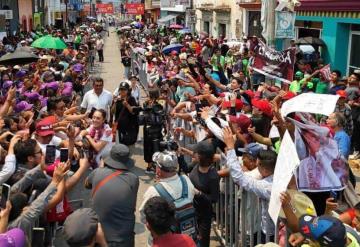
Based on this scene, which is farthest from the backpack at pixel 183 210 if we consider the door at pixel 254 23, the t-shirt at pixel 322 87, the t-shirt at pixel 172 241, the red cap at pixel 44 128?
the door at pixel 254 23

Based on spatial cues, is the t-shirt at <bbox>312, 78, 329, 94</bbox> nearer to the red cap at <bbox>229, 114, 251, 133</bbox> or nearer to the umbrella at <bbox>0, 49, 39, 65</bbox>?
the red cap at <bbox>229, 114, 251, 133</bbox>

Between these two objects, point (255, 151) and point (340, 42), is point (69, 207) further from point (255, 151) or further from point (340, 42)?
point (340, 42)

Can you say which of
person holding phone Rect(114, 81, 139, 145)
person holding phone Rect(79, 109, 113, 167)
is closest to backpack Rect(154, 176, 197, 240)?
person holding phone Rect(79, 109, 113, 167)

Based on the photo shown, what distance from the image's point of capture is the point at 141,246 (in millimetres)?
6113

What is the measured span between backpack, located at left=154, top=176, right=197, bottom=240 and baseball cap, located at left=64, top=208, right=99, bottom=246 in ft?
3.15

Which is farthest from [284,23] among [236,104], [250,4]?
[250,4]

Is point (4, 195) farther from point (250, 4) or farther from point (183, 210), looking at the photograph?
point (250, 4)

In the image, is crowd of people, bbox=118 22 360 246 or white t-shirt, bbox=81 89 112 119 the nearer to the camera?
crowd of people, bbox=118 22 360 246

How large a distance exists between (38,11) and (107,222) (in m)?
47.3

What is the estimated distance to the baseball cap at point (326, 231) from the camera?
3.08 m

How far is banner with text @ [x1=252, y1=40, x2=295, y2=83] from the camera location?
34.3 feet

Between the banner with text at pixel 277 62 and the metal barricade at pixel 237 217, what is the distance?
17.3ft

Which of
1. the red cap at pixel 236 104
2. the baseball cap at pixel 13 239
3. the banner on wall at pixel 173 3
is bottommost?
the baseball cap at pixel 13 239

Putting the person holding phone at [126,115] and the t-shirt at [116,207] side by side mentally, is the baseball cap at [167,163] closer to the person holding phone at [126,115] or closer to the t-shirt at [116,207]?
the t-shirt at [116,207]
